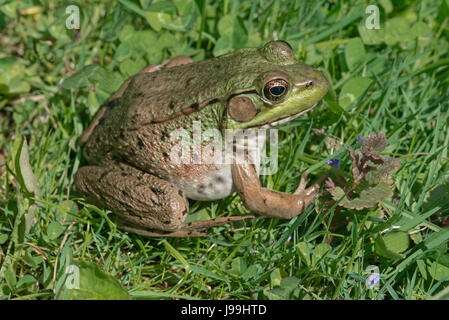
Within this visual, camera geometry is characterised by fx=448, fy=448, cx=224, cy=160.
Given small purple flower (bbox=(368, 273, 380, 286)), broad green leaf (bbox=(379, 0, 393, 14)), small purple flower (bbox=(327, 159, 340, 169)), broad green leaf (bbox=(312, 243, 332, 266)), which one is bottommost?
small purple flower (bbox=(368, 273, 380, 286))

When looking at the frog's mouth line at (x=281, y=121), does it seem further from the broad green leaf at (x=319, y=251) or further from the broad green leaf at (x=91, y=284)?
the broad green leaf at (x=91, y=284)

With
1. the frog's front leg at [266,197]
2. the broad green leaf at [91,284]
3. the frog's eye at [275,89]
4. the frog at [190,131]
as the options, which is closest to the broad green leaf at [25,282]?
the broad green leaf at [91,284]

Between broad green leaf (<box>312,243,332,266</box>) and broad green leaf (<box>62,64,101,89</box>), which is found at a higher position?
broad green leaf (<box>62,64,101,89</box>)

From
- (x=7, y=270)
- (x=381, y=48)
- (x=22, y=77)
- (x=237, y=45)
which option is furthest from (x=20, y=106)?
(x=381, y=48)

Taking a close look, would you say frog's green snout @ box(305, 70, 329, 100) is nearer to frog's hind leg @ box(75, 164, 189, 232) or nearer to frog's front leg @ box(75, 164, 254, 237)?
frog's front leg @ box(75, 164, 254, 237)

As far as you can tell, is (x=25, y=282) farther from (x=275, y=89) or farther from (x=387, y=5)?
(x=387, y=5)

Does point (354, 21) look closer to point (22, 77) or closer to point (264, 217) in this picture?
point (264, 217)

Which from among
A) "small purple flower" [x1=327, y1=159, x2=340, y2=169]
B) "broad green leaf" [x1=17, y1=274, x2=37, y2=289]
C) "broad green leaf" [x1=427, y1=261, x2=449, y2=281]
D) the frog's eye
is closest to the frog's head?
the frog's eye
